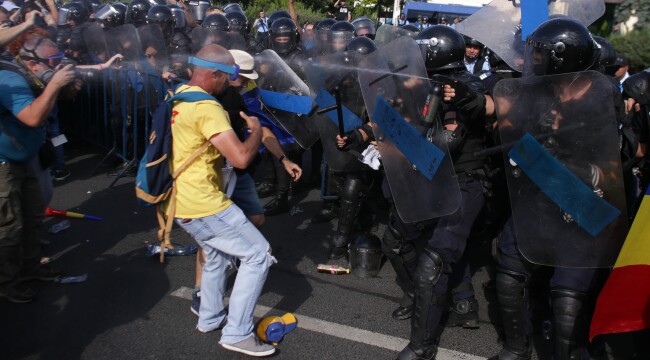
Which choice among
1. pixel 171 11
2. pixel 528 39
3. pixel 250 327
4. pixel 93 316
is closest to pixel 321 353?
pixel 250 327

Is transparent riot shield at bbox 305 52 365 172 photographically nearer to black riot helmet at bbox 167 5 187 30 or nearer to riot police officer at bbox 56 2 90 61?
riot police officer at bbox 56 2 90 61

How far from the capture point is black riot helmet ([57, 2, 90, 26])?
8.60m

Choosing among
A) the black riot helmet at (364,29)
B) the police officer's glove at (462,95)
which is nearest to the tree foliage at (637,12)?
the black riot helmet at (364,29)

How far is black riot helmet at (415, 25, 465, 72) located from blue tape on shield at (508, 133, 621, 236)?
0.92 meters

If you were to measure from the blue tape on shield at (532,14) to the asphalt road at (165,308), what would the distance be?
1917mm

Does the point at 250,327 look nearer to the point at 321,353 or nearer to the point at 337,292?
the point at 321,353

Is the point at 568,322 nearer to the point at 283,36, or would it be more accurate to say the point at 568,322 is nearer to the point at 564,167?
the point at 564,167

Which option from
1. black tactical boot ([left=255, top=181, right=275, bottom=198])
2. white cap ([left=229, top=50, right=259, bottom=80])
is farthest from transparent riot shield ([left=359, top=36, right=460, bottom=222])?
black tactical boot ([left=255, top=181, right=275, bottom=198])

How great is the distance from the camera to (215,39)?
6504mm

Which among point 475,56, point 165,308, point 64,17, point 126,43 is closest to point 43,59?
point 126,43

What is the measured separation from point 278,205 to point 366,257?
168cm

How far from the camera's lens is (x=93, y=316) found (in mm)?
3418

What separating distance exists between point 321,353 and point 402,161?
1210 mm

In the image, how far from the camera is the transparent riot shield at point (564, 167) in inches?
93.0
